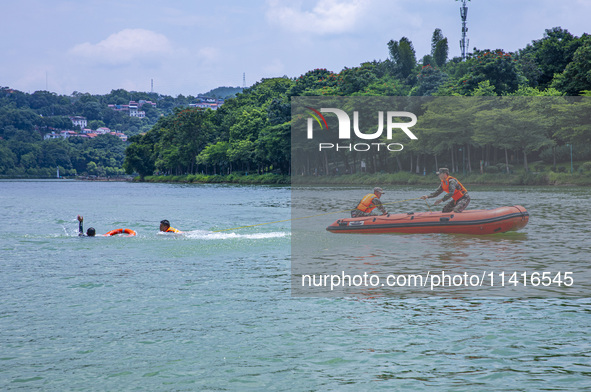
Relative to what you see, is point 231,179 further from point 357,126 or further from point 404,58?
point 404,58

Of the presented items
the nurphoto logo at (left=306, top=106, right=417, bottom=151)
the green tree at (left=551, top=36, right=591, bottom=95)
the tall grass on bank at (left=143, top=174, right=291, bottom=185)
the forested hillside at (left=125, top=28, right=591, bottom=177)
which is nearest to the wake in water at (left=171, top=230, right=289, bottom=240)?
the forested hillside at (left=125, top=28, right=591, bottom=177)

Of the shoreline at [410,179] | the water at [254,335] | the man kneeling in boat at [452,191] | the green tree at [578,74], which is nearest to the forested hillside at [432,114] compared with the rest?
the green tree at [578,74]

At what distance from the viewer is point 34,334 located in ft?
31.4

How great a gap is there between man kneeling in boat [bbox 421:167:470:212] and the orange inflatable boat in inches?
16.1

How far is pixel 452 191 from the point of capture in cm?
2133

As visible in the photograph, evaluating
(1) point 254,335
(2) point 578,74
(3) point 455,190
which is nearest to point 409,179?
(2) point 578,74

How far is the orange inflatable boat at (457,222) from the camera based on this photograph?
2095cm

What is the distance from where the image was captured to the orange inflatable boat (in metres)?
21.0

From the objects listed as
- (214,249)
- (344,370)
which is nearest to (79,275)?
(214,249)

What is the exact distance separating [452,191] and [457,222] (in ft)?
3.72

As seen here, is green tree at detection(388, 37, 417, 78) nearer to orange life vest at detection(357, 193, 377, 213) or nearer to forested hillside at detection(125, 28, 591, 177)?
forested hillside at detection(125, 28, 591, 177)

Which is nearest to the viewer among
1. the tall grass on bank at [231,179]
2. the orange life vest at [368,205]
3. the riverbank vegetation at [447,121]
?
the orange life vest at [368,205]

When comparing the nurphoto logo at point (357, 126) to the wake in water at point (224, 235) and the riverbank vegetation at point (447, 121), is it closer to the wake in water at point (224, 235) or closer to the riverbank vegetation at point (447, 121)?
the riverbank vegetation at point (447, 121)

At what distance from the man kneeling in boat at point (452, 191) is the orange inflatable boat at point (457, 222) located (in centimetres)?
41
